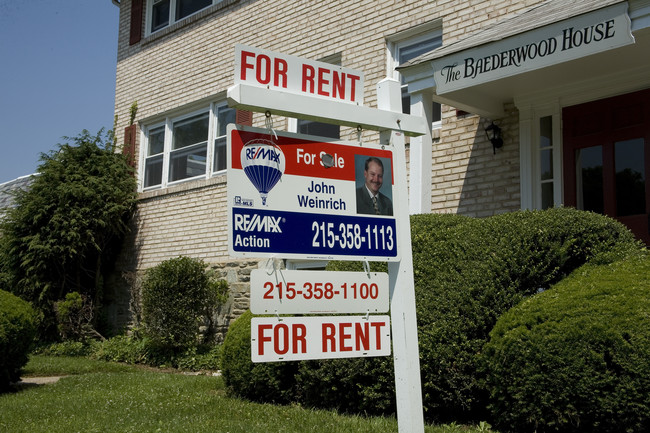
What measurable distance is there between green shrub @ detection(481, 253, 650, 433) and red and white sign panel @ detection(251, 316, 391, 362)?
54.6 inches

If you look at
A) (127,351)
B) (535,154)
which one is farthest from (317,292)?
(127,351)

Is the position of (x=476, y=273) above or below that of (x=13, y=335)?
above

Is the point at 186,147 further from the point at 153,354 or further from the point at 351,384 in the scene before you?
the point at 351,384

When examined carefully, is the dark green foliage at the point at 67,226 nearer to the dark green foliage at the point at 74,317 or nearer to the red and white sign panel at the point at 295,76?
the dark green foliage at the point at 74,317

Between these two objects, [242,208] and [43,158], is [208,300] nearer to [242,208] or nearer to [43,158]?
[43,158]

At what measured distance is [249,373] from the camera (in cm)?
636

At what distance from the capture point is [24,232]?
528 inches

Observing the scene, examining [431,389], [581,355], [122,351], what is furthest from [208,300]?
[581,355]

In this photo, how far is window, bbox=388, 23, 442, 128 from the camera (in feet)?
31.3

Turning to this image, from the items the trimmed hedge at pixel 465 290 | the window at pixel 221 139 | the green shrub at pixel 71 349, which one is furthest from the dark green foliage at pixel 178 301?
the trimmed hedge at pixel 465 290

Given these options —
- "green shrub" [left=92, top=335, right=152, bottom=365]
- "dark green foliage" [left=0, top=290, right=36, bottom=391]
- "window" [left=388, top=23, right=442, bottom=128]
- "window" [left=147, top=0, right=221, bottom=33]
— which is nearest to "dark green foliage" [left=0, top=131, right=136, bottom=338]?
"green shrub" [left=92, top=335, right=152, bottom=365]

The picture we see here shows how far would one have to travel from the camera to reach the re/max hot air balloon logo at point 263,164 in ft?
10.4

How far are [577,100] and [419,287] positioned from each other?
373 centimetres

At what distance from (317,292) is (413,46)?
7.36m
